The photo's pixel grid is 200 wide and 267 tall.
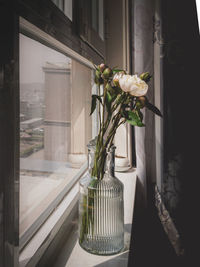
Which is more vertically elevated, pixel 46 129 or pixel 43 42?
pixel 43 42

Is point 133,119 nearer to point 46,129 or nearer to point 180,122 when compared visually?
point 46,129

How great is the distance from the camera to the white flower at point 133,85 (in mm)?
521

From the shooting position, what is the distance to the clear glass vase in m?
0.57

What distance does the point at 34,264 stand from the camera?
51cm

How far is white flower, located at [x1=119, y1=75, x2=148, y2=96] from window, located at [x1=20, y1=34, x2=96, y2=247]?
0.74 ft

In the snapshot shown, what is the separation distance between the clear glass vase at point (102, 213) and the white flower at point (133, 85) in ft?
0.50

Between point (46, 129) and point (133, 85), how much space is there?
0.33 m

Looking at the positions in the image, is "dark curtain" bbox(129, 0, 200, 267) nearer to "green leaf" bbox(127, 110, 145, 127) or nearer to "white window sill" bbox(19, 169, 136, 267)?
"white window sill" bbox(19, 169, 136, 267)

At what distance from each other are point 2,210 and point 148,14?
1.20 m

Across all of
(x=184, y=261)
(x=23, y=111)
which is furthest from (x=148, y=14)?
(x=184, y=261)

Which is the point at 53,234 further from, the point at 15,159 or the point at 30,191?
the point at 15,159

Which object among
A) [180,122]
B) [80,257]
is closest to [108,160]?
[80,257]

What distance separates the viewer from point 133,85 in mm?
520

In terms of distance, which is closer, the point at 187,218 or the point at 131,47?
the point at 187,218
